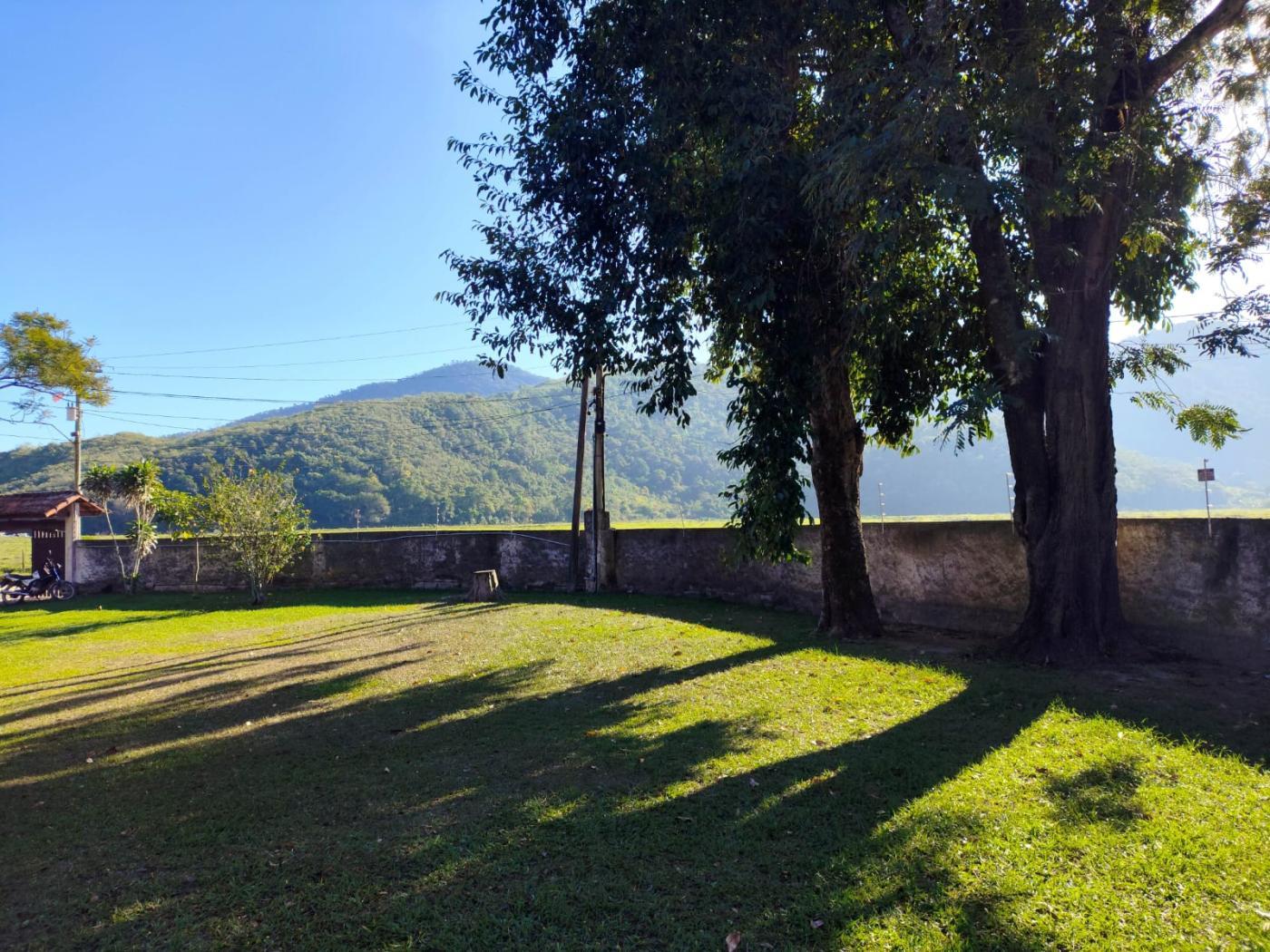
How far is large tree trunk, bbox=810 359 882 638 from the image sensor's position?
30.6 ft

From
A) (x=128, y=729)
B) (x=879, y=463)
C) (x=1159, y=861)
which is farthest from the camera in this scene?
(x=879, y=463)

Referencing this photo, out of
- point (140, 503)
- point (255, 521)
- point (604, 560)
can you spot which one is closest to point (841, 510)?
point (604, 560)

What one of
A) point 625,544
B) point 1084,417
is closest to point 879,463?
point 625,544

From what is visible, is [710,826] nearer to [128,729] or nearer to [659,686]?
[659,686]

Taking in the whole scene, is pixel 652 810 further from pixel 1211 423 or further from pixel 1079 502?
pixel 1211 423

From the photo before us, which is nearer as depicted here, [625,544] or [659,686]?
[659,686]

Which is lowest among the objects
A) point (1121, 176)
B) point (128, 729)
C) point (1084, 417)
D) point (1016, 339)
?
point (128, 729)

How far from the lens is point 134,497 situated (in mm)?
22609

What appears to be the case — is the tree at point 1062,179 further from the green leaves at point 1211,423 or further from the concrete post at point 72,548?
the concrete post at point 72,548

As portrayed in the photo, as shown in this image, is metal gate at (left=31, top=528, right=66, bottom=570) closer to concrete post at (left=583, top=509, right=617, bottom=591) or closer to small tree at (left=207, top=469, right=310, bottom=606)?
small tree at (left=207, top=469, right=310, bottom=606)

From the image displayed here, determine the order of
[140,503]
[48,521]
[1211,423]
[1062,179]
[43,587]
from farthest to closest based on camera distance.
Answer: [140,503] → [48,521] → [43,587] → [1211,423] → [1062,179]

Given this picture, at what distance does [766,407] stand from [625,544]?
394 inches

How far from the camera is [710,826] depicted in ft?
12.6

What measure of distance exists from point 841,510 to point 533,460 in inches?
3051
